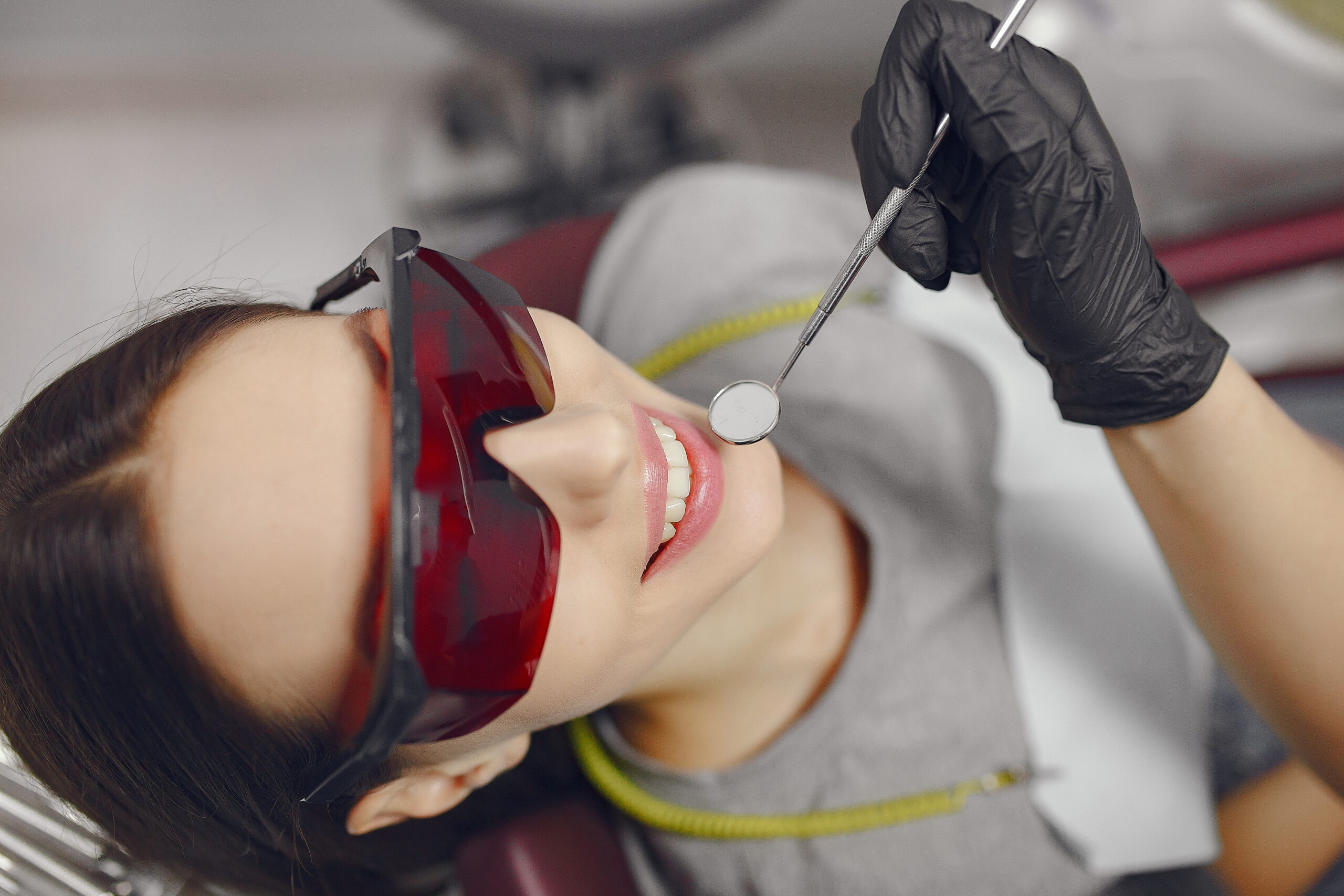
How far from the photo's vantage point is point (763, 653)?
0.90 metres

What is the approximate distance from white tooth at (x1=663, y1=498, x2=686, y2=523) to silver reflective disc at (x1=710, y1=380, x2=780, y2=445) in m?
0.07

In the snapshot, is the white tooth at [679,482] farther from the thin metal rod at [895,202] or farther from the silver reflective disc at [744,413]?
the thin metal rod at [895,202]

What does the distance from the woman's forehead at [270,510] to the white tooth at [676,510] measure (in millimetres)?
251

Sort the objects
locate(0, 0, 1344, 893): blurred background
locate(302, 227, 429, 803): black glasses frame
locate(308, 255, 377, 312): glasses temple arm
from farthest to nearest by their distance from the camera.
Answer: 1. locate(0, 0, 1344, 893): blurred background
2. locate(308, 255, 377, 312): glasses temple arm
3. locate(302, 227, 429, 803): black glasses frame

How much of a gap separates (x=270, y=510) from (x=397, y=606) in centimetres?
11

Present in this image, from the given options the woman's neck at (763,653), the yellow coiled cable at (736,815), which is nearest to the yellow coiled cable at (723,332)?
the yellow coiled cable at (736,815)

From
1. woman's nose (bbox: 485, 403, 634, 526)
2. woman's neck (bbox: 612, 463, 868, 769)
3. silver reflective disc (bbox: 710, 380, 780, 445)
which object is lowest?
woman's neck (bbox: 612, 463, 868, 769)

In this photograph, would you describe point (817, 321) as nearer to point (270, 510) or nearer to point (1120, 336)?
point (1120, 336)

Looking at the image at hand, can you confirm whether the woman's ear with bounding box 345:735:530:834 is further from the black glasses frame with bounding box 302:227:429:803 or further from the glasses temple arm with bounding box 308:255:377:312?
the glasses temple arm with bounding box 308:255:377:312

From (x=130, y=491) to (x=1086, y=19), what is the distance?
1.65 metres

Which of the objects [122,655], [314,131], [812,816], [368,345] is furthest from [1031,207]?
[314,131]

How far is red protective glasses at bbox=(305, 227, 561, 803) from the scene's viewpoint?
1.69 feet

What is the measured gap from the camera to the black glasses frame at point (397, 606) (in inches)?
19.9

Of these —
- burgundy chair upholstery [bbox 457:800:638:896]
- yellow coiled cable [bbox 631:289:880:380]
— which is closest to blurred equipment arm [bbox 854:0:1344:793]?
yellow coiled cable [bbox 631:289:880:380]
